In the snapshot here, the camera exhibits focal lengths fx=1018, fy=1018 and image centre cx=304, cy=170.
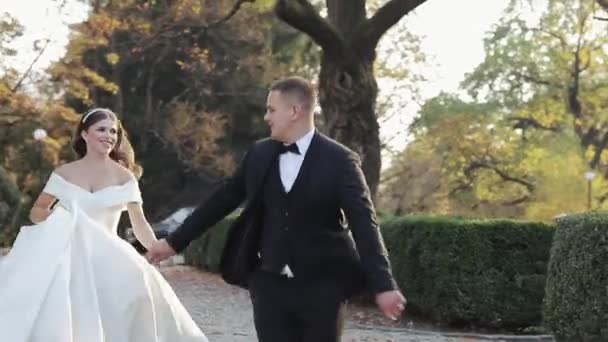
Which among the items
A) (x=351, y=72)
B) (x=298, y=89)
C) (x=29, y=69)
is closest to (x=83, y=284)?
(x=298, y=89)

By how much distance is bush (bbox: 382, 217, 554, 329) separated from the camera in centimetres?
1187

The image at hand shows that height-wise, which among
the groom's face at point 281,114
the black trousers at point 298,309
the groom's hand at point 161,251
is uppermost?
the groom's face at point 281,114

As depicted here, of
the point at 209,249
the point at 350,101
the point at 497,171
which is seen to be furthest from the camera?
the point at 497,171

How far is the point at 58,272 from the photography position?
20.9ft

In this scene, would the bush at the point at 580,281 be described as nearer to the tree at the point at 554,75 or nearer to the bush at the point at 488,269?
the bush at the point at 488,269

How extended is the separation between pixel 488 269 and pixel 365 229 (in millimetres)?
7683

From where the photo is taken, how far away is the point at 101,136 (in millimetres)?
6867

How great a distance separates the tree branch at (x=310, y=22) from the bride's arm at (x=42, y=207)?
27.2 feet

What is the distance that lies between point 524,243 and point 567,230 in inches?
132

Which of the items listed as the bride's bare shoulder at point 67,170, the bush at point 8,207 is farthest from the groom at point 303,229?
the bush at point 8,207

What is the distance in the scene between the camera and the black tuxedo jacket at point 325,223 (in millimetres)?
4516

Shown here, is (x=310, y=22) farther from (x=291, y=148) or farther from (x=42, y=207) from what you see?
(x=291, y=148)

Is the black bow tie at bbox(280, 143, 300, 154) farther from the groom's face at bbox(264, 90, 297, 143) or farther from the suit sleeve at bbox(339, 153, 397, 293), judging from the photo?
the suit sleeve at bbox(339, 153, 397, 293)

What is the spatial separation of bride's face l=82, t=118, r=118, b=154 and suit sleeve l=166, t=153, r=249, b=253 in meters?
1.74
